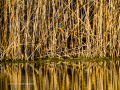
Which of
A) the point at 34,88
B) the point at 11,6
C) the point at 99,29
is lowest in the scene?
the point at 34,88

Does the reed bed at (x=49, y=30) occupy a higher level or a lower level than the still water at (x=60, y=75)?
higher

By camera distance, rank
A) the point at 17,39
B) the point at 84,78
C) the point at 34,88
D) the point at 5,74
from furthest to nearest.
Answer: the point at 17,39 < the point at 5,74 < the point at 84,78 < the point at 34,88

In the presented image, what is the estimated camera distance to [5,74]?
199 inches

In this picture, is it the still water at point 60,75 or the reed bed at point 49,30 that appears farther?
the reed bed at point 49,30

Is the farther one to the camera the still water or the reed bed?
the reed bed

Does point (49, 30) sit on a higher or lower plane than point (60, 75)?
higher

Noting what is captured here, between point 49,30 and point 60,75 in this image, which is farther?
point 49,30

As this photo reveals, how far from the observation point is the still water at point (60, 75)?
4.03 m

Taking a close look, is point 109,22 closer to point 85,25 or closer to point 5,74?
point 85,25

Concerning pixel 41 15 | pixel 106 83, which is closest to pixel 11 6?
pixel 41 15

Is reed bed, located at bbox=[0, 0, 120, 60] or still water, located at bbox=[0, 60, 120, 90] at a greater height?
reed bed, located at bbox=[0, 0, 120, 60]

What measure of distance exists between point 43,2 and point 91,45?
136 centimetres

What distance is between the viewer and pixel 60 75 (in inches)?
193

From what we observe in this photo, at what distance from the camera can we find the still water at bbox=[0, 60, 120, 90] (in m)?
4.03
